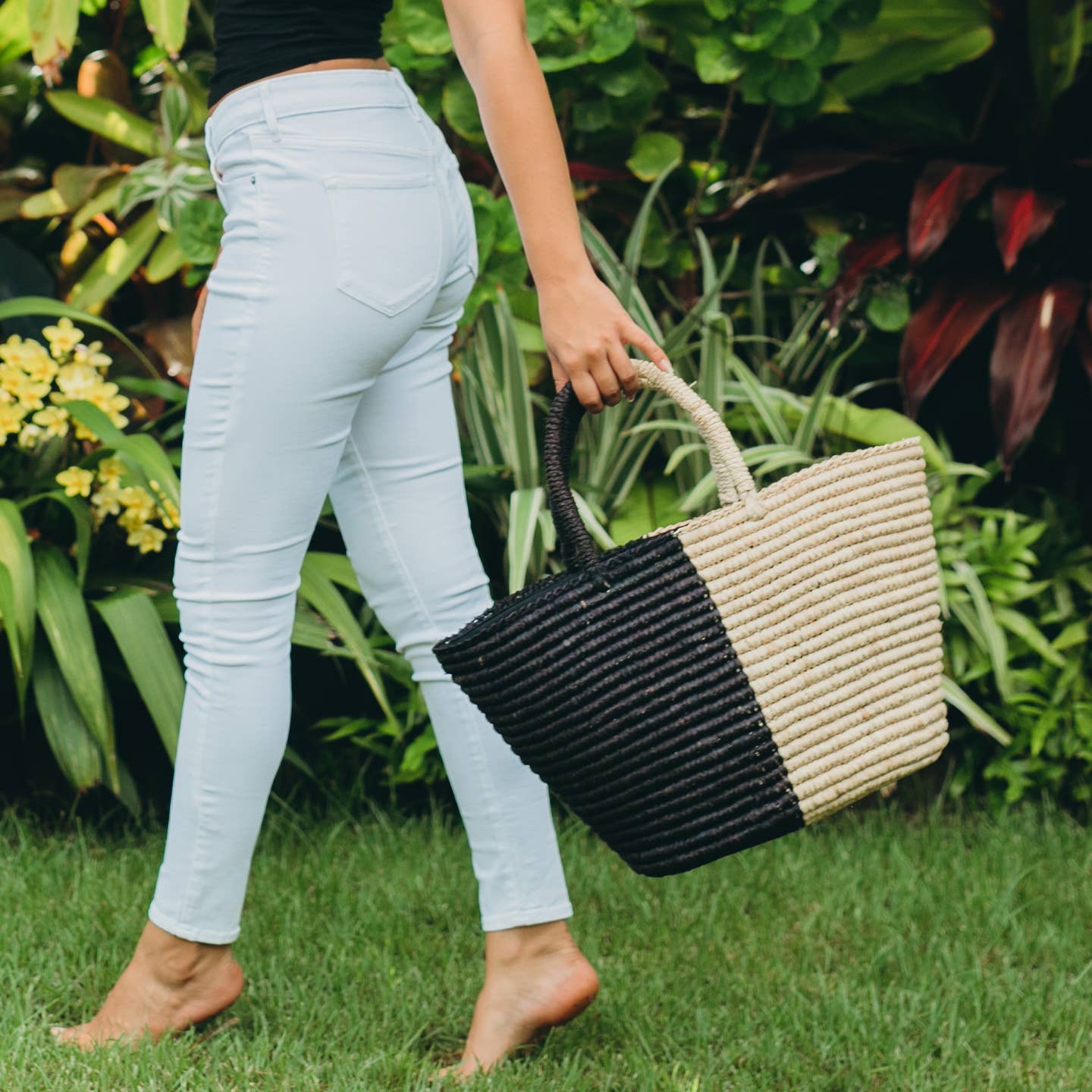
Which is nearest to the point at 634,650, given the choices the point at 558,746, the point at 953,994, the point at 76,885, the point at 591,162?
the point at 558,746

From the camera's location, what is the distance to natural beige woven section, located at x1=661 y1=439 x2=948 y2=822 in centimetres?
133

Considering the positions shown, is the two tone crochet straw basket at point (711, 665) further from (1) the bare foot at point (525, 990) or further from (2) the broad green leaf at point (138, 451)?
(2) the broad green leaf at point (138, 451)

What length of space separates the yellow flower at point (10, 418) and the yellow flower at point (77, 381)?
0.08 metres

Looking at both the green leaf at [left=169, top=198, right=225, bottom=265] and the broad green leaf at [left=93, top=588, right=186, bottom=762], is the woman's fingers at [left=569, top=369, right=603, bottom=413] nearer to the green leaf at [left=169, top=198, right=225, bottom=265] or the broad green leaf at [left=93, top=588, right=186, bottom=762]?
the broad green leaf at [left=93, top=588, right=186, bottom=762]

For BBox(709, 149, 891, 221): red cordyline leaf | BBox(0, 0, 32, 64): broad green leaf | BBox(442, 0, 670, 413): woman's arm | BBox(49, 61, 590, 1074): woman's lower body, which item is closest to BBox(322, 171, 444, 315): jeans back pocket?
BBox(49, 61, 590, 1074): woman's lower body

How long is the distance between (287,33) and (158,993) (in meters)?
1.07

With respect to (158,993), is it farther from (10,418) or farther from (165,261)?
(165,261)

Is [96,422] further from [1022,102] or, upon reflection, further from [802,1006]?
[1022,102]

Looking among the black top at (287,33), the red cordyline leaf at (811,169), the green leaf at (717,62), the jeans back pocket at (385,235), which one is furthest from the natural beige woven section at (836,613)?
the red cordyline leaf at (811,169)

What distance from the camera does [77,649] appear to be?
87.4 inches

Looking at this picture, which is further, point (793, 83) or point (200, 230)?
point (793, 83)

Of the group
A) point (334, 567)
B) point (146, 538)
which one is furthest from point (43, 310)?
point (334, 567)

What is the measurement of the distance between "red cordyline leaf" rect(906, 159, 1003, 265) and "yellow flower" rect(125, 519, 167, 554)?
1514 millimetres

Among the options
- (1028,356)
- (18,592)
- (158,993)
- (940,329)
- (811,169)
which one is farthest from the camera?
(811,169)
